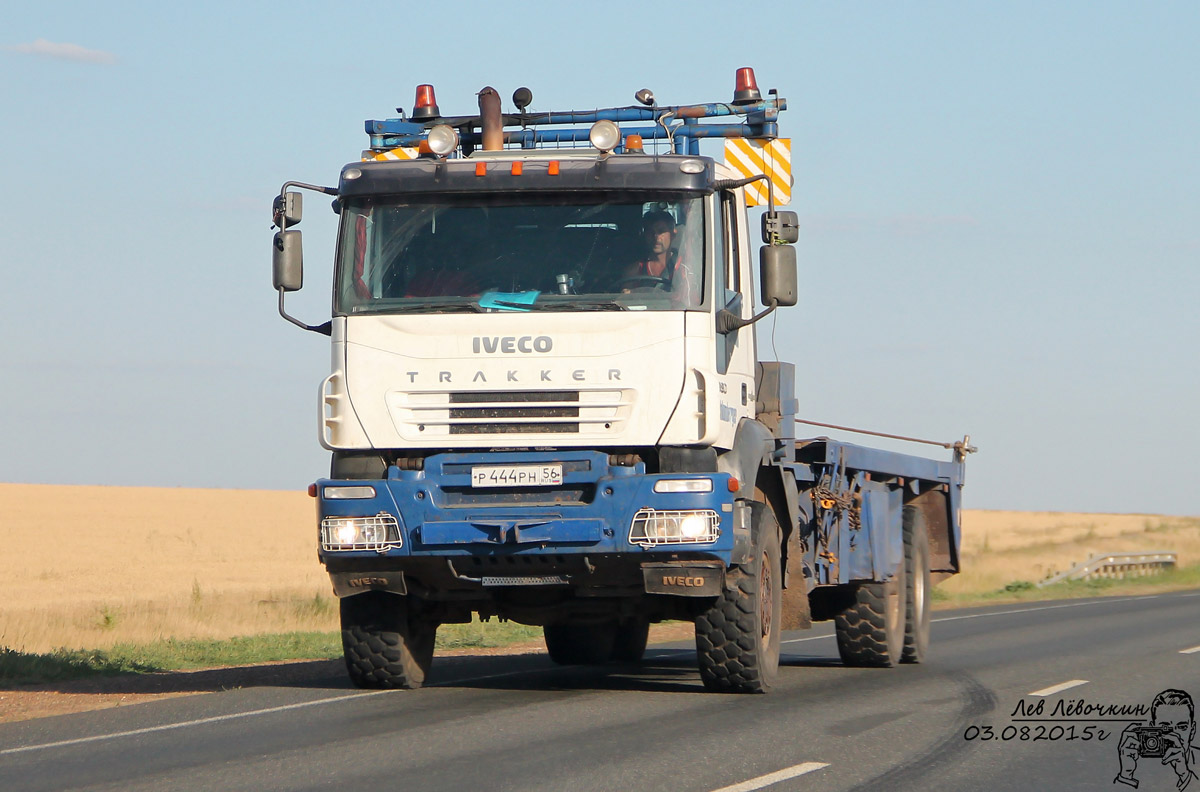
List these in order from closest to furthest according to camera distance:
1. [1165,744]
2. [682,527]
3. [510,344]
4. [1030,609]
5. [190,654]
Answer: [1165,744]
[682,527]
[510,344]
[190,654]
[1030,609]

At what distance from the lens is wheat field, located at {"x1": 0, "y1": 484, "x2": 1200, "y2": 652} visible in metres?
21.8

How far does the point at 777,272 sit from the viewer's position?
35.8ft

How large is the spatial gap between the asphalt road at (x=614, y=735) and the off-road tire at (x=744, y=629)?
19 cm

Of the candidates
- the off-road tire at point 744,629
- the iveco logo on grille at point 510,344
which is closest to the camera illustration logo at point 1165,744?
the off-road tire at point 744,629

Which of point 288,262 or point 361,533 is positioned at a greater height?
point 288,262

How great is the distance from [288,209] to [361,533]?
7.60 ft

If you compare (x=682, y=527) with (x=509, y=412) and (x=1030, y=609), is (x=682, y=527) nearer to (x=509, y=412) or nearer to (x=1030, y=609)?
(x=509, y=412)

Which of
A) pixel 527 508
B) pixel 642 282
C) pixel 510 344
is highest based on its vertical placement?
pixel 642 282

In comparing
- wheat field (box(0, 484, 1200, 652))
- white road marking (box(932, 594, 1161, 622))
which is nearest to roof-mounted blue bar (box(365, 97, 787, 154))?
wheat field (box(0, 484, 1200, 652))

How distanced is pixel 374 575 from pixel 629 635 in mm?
5060

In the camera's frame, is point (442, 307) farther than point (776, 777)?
Yes

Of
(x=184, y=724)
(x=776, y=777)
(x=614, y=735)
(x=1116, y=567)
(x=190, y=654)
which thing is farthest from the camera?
(x=1116, y=567)

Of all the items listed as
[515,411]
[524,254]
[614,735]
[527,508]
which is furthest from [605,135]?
[614,735]

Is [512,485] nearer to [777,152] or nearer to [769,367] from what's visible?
[769,367]
